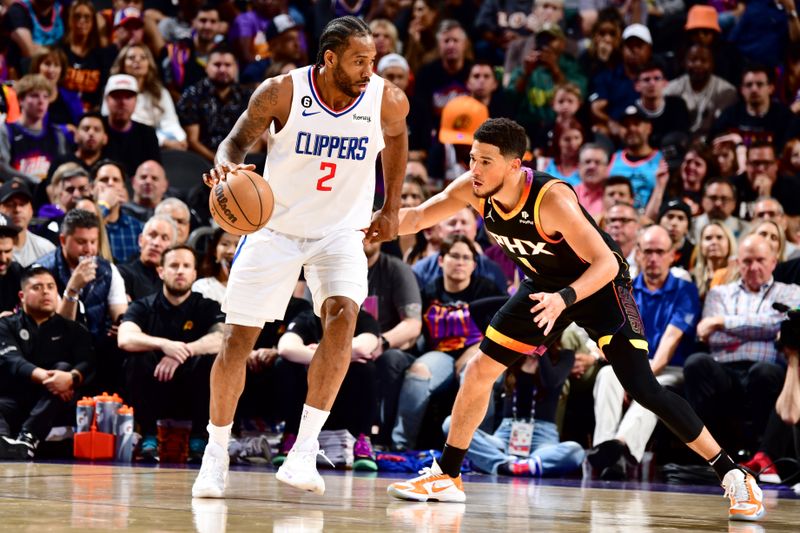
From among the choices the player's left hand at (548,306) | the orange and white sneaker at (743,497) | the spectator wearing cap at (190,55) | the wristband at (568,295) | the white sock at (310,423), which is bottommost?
the orange and white sneaker at (743,497)

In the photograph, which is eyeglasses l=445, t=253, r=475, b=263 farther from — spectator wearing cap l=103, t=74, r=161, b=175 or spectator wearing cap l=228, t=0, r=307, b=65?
spectator wearing cap l=228, t=0, r=307, b=65

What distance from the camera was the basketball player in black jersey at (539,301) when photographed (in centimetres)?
477

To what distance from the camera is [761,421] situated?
741cm

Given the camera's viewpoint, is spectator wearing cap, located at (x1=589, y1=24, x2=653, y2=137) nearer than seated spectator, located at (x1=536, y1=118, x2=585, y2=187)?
No

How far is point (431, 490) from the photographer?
4965 millimetres

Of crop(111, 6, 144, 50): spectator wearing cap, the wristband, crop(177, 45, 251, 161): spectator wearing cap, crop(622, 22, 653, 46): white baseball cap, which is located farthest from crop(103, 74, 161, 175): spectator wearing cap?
the wristband

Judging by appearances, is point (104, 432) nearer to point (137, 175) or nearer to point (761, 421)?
point (137, 175)

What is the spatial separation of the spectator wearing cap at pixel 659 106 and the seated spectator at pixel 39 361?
602 centimetres

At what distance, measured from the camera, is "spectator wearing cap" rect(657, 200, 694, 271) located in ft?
28.6

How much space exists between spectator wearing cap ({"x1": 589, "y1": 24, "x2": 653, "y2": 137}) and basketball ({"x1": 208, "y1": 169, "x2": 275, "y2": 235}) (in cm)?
753

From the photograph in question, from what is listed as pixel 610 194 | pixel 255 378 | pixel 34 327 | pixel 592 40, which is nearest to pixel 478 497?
pixel 255 378

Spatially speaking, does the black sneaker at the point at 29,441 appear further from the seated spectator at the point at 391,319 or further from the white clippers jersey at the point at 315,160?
the white clippers jersey at the point at 315,160

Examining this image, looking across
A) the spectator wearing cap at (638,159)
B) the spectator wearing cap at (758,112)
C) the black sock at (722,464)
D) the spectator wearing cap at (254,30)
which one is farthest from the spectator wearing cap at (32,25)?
the black sock at (722,464)

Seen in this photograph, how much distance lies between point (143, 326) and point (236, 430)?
992 millimetres
